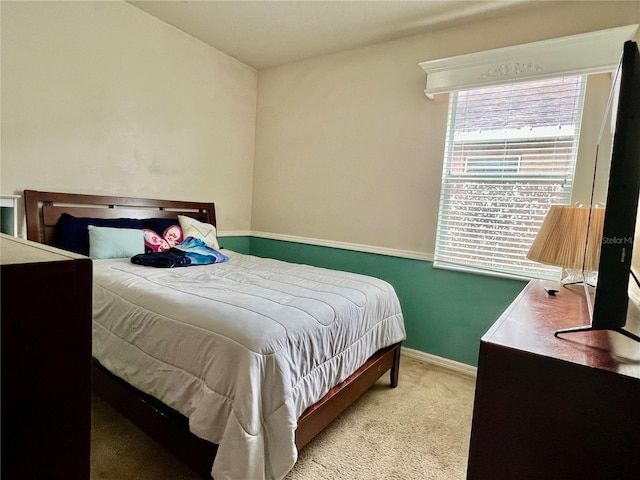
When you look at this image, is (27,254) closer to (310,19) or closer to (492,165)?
(492,165)

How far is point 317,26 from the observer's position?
288 centimetres

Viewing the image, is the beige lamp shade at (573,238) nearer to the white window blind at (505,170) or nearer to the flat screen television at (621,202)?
the flat screen television at (621,202)

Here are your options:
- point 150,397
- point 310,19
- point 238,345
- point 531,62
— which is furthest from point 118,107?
point 531,62

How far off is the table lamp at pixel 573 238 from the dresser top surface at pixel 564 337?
0.73 feet

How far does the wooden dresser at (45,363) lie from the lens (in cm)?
47

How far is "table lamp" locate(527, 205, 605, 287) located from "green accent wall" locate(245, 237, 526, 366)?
0.93 m

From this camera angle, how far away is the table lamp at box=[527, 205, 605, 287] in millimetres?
1528

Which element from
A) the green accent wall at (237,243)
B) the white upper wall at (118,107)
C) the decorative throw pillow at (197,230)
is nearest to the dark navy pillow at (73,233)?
the white upper wall at (118,107)

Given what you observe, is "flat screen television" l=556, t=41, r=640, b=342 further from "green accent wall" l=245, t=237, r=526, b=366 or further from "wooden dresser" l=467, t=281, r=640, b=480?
"green accent wall" l=245, t=237, r=526, b=366

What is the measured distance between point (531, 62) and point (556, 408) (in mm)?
2375

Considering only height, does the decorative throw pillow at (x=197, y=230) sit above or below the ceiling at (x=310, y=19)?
below

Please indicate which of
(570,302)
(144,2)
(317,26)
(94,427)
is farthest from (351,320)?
(144,2)

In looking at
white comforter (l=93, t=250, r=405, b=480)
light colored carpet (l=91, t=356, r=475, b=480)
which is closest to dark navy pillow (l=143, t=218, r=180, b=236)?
white comforter (l=93, t=250, r=405, b=480)

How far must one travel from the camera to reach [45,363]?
506 mm
